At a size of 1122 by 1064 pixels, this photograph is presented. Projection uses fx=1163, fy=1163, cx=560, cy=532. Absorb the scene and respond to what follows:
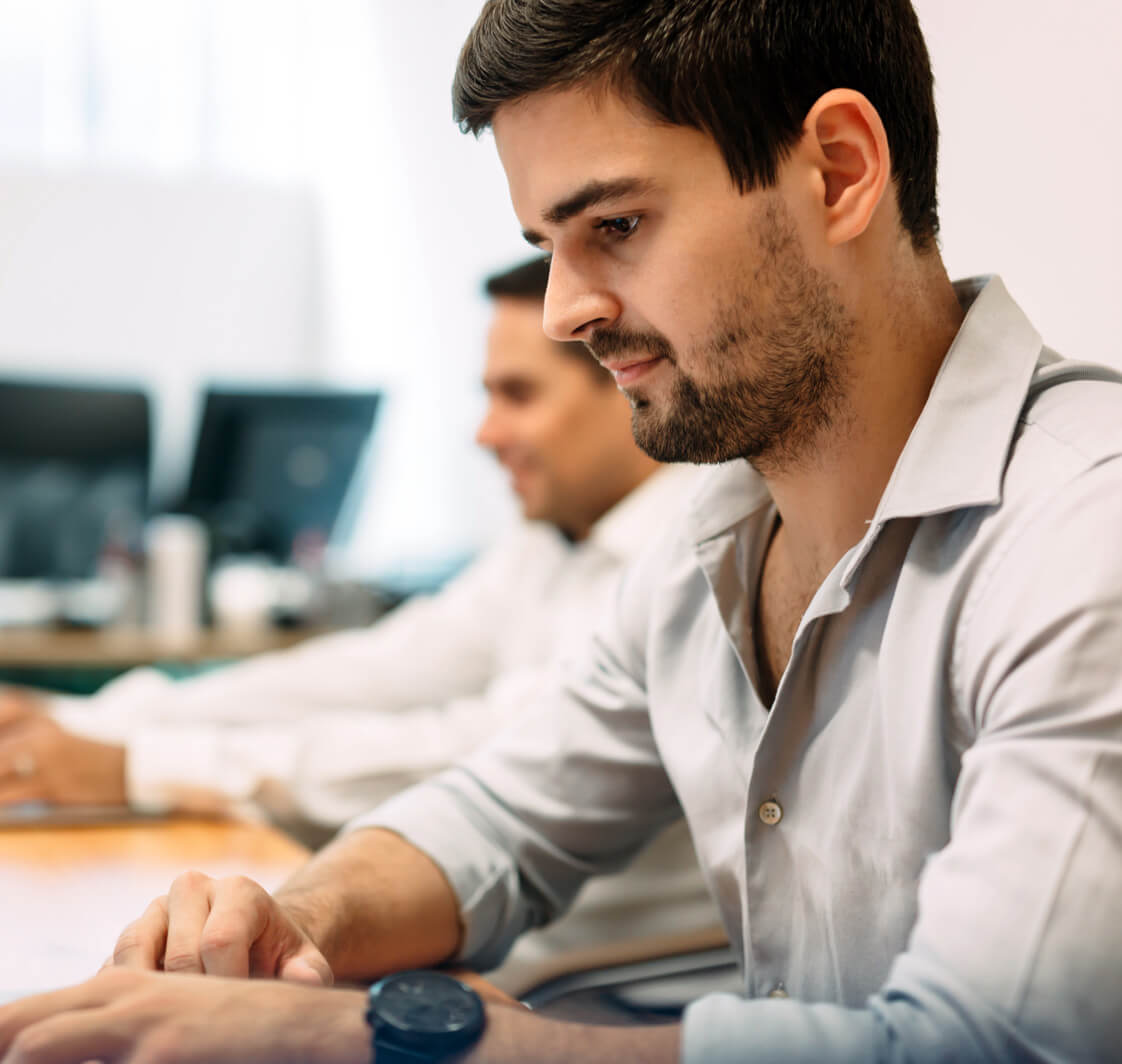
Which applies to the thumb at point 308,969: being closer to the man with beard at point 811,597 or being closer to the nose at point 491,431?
the man with beard at point 811,597

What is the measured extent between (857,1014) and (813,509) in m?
0.38

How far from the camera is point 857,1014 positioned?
22.9 inches

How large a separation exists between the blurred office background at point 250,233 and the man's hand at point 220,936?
235cm

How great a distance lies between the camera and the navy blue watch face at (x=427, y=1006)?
22.1 inches

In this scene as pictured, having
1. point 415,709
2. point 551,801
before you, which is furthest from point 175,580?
point 551,801

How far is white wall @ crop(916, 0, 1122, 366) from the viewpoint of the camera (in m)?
0.90

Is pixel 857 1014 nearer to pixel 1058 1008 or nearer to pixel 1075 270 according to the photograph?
pixel 1058 1008

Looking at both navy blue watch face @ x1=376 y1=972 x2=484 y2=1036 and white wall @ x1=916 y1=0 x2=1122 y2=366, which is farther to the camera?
white wall @ x1=916 y1=0 x2=1122 y2=366

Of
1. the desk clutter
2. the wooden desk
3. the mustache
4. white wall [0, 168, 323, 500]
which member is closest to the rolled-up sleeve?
the wooden desk

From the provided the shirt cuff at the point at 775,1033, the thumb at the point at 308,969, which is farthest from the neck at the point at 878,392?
the thumb at the point at 308,969

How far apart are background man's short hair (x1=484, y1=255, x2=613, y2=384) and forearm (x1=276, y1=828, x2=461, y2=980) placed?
1030 mm

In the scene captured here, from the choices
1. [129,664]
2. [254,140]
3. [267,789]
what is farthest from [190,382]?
[267,789]

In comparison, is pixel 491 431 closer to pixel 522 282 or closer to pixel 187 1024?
pixel 522 282

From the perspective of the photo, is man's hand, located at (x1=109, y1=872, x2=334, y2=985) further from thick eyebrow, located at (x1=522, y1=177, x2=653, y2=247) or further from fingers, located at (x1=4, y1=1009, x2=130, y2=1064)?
thick eyebrow, located at (x1=522, y1=177, x2=653, y2=247)
